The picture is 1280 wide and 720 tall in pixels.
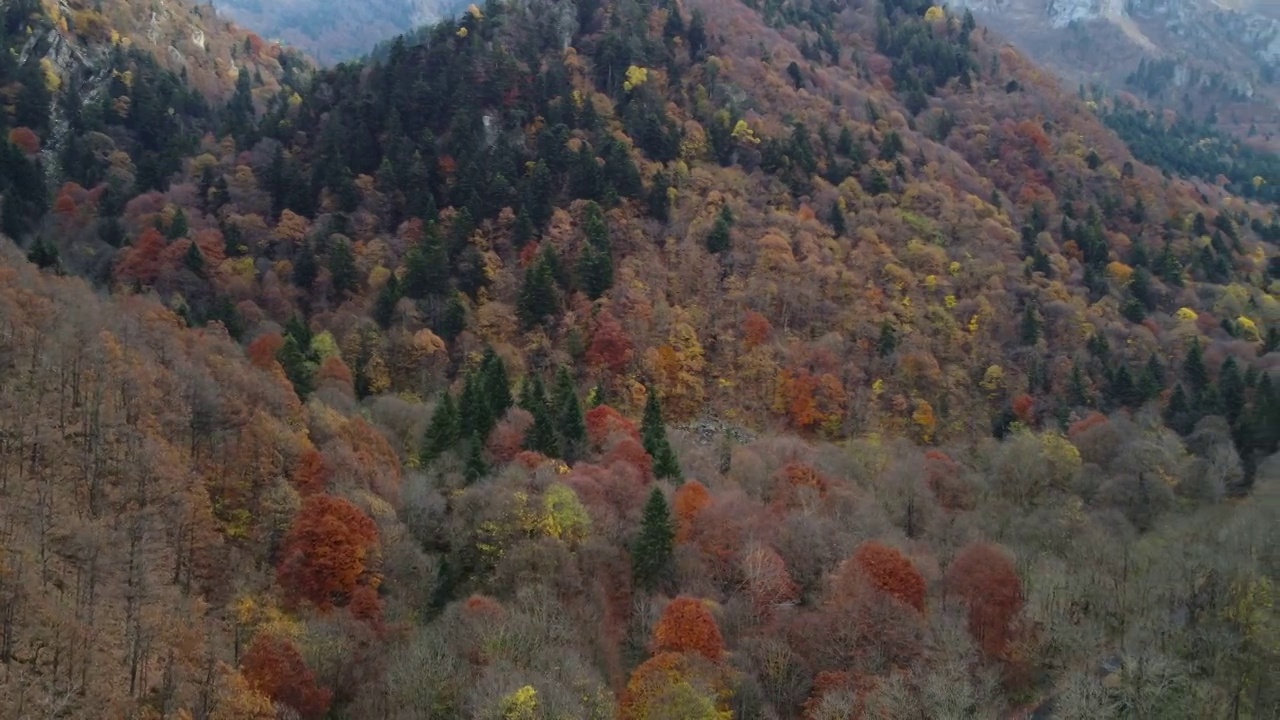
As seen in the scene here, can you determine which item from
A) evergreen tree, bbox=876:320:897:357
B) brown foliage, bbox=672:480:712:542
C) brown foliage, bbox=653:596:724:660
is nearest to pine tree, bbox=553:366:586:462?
brown foliage, bbox=672:480:712:542

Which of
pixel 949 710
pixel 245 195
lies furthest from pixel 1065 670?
pixel 245 195

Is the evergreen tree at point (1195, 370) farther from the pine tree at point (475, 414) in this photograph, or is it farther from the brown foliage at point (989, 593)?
the pine tree at point (475, 414)

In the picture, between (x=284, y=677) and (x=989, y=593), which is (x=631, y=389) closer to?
(x=989, y=593)

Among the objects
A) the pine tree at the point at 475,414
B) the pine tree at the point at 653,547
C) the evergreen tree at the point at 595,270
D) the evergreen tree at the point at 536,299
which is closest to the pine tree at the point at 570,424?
the pine tree at the point at 475,414

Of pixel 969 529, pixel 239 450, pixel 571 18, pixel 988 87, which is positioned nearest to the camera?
pixel 239 450

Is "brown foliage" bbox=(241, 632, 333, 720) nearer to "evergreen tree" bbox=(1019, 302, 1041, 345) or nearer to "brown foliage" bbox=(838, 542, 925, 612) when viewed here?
"brown foliage" bbox=(838, 542, 925, 612)

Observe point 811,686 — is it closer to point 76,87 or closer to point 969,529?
point 969,529

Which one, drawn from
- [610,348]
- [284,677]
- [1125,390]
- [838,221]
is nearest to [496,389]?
[610,348]
